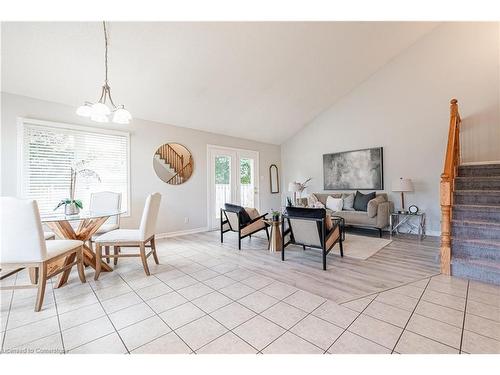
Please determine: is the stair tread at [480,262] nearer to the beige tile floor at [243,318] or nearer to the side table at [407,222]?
the beige tile floor at [243,318]

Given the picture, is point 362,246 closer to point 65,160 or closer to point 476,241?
point 476,241

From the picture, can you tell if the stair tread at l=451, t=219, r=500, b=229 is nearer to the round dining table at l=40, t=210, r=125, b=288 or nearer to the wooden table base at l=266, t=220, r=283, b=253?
the wooden table base at l=266, t=220, r=283, b=253

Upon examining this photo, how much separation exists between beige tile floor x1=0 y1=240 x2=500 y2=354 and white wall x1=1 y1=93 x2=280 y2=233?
199 cm

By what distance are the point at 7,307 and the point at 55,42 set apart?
2.97m

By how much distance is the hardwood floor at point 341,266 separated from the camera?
2306 millimetres

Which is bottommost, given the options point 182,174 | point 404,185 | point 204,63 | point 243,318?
point 243,318

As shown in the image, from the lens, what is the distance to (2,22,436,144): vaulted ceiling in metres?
2.85

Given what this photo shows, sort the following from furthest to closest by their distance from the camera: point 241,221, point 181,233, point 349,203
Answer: point 349,203 → point 181,233 → point 241,221

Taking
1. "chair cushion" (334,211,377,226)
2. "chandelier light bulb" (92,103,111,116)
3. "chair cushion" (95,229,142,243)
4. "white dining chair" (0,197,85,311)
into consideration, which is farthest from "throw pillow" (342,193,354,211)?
"white dining chair" (0,197,85,311)

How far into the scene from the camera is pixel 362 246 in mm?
3740

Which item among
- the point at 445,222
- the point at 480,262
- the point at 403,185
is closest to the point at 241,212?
the point at 445,222

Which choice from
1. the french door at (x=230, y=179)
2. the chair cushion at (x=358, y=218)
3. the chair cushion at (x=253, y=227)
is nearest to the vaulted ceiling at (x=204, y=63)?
the french door at (x=230, y=179)

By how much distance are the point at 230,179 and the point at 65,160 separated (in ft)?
11.1
